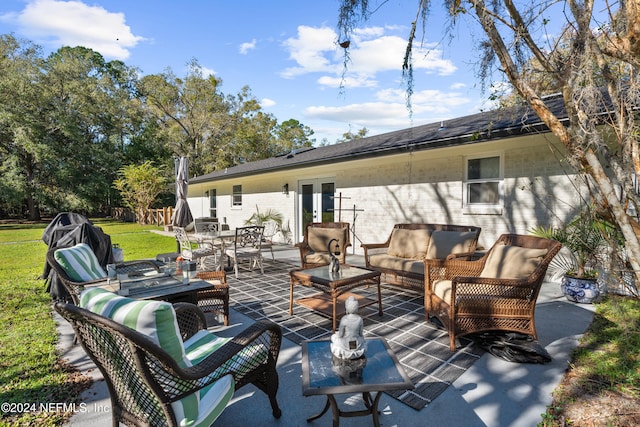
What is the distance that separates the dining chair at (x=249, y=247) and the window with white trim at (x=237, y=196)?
24.6 ft

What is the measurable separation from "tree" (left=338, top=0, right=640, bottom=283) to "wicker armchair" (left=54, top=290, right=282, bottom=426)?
2.62 m

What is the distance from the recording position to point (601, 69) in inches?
97.1

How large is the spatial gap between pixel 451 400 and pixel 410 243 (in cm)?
353

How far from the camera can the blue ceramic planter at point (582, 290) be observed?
4.54 m

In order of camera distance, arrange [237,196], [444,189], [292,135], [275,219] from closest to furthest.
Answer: [444,189], [275,219], [237,196], [292,135]

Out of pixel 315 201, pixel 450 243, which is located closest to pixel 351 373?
pixel 450 243

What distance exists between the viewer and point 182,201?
27.2 feet

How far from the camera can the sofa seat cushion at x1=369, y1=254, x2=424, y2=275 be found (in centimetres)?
485

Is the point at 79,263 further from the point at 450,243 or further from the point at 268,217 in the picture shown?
the point at 268,217

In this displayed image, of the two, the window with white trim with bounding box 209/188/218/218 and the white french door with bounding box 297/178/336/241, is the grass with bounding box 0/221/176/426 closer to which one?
the white french door with bounding box 297/178/336/241

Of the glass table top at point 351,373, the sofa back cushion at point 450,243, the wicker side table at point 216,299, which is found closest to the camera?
the glass table top at point 351,373

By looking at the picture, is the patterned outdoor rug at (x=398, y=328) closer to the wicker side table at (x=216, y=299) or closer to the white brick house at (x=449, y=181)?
the wicker side table at (x=216, y=299)

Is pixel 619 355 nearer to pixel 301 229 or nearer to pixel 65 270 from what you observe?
pixel 65 270

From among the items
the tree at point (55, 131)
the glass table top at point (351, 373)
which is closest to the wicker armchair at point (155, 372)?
the glass table top at point (351, 373)
